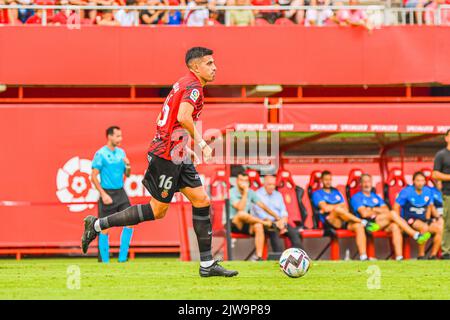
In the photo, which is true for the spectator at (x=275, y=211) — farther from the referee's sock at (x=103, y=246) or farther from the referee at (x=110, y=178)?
the referee's sock at (x=103, y=246)

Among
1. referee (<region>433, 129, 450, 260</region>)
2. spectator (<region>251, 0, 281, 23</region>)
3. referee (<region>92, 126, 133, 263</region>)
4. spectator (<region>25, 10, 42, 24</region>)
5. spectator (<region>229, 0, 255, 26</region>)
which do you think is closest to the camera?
referee (<region>433, 129, 450, 260</region>)

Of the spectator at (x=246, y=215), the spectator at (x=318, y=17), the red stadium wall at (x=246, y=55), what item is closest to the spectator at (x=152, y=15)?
the red stadium wall at (x=246, y=55)

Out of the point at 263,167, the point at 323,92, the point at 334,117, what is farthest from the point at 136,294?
the point at 323,92

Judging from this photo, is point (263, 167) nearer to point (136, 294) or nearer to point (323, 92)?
point (323, 92)

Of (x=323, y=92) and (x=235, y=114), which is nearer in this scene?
(x=235, y=114)

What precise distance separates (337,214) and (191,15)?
540 cm

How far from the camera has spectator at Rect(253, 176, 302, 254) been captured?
18047mm

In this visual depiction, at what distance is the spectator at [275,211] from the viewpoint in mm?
18047

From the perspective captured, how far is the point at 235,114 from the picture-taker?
20.4m

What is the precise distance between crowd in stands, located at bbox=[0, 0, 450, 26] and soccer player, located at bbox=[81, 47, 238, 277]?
387 inches

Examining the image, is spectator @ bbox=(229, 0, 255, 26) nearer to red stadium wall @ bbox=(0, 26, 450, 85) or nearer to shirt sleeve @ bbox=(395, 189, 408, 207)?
red stadium wall @ bbox=(0, 26, 450, 85)

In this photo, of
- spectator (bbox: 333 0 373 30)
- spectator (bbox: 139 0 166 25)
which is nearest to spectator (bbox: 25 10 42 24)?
spectator (bbox: 139 0 166 25)

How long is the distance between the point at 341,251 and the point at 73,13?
6.99 m

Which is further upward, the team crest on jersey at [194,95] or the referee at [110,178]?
the team crest on jersey at [194,95]
